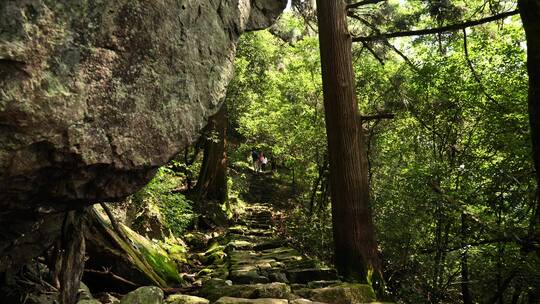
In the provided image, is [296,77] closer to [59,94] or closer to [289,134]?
[289,134]

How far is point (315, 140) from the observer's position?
468 inches

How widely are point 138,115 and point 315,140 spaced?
30.0 ft

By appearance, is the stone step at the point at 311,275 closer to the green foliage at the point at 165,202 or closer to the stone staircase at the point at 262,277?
the stone staircase at the point at 262,277

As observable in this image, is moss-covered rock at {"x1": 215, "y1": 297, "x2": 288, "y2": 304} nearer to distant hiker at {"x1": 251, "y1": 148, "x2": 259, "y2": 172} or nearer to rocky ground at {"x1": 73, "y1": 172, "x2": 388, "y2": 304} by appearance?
rocky ground at {"x1": 73, "y1": 172, "x2": 388, "y2": 304}

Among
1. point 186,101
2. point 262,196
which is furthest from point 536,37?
point 262,196

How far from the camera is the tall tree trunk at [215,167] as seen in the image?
13.2 m

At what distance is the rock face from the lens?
2.36m

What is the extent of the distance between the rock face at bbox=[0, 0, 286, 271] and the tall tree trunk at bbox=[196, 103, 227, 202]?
9.35m

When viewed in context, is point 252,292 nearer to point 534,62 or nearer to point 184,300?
point 184,300

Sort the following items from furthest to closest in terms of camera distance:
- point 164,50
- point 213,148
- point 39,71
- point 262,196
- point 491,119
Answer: point 262,196 → point 213,148 → point 491,119 → point 164,50 → point 39,71

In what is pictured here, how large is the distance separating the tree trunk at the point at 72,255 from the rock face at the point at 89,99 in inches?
11.2

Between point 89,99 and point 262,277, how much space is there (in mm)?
4113

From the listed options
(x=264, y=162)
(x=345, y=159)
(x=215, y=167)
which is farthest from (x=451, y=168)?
(x=264, y=162)

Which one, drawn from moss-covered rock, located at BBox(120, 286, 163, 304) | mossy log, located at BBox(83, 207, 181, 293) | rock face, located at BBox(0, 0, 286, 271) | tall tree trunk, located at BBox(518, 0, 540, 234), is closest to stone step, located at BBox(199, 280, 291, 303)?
mossy log, located at BBox(83, 207, 181, 293)
